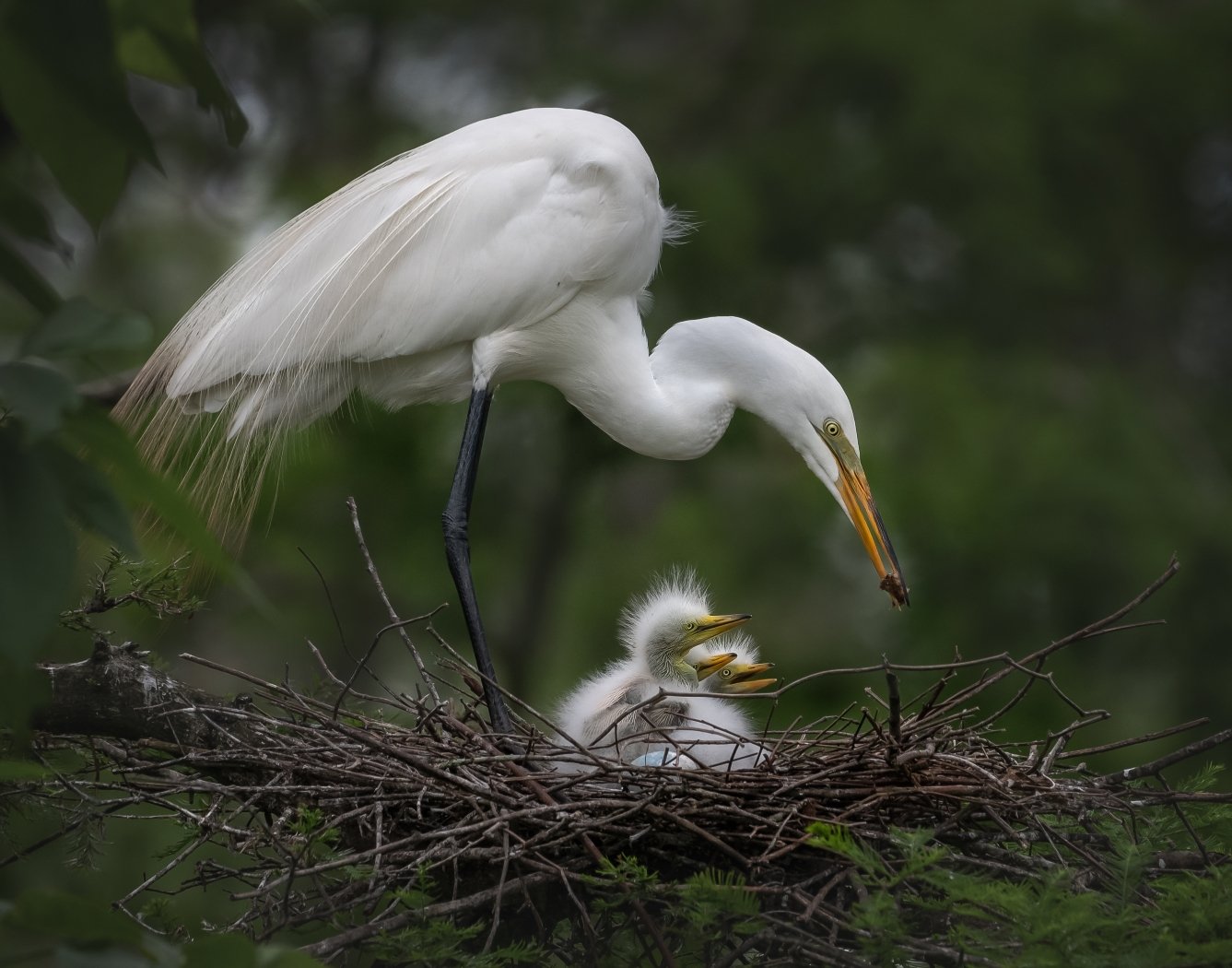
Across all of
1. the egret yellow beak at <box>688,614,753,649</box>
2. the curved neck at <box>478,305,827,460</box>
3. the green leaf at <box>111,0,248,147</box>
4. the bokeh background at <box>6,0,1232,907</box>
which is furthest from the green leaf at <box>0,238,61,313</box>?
the bokeh background at <box>6,0,1232,907</box>

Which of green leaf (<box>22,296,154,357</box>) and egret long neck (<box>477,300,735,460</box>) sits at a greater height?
green leaf (<box>22,296,154,357</box>)

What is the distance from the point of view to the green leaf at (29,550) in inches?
28.6

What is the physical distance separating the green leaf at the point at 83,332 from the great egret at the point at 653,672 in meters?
2.70

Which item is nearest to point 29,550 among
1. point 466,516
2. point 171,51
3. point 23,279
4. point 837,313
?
point 23,279

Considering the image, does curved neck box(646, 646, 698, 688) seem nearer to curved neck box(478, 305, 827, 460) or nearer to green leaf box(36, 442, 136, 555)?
curved neck box(478, 305, 827, 460)

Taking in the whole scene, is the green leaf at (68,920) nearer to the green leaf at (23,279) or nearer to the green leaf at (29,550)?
the green leaf at (29,550)

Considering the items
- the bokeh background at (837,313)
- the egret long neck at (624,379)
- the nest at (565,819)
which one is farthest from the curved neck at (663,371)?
the bokeh background at (837,313)

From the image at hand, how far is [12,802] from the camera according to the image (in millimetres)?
2697

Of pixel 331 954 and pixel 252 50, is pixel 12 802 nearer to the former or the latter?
pixel 331 954

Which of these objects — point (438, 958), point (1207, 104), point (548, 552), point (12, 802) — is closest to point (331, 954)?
point (438, 958)

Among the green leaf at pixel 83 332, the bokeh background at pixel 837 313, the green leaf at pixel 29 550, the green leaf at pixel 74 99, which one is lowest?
the bokeh background at pixel 837 313

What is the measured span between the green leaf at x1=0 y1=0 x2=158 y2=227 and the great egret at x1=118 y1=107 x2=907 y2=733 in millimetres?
2727

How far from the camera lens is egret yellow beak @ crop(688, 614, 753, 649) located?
3727 millimetres

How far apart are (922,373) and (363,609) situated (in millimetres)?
3639
